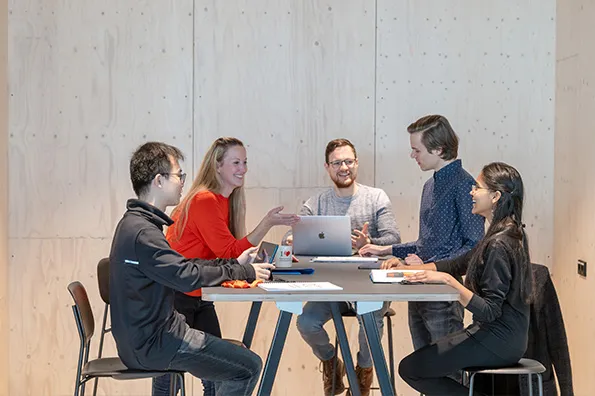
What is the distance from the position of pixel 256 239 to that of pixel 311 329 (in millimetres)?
687

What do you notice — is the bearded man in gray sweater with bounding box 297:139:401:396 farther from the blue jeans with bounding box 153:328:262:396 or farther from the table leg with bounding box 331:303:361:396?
the blue jeans with bounding box 153:328:262:396

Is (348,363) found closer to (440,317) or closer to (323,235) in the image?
(440,317)

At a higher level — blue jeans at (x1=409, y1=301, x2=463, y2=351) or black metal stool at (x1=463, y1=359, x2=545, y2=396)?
blue jeans at (x1=409, y1=301, x2=463, y2=351)

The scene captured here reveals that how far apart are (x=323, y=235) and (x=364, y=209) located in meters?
0.55

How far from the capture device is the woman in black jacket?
10.5 feet

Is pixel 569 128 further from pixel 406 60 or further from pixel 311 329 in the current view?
pixel 311 329

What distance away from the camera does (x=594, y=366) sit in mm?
4363

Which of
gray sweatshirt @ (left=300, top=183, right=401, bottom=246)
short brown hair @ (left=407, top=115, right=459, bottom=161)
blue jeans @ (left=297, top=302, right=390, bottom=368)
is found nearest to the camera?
short brown hair @ (left=407, top=115, right=459, bottom=161)

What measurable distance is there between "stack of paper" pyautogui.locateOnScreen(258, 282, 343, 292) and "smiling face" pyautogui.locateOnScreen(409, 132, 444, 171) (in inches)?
45.9

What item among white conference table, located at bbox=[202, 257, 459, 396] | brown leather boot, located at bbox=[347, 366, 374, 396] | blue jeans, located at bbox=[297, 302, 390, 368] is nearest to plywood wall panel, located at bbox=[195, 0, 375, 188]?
blue jeans, located at bbox=[297, 302, 390, 368]

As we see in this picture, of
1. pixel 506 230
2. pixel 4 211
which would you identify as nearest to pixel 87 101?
pixel 4 211

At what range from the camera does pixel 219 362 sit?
3.14 metres

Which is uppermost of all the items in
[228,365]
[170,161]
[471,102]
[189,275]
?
[471,102]

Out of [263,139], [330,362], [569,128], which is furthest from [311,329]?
[569,128]
